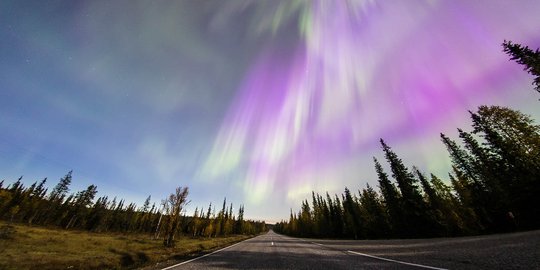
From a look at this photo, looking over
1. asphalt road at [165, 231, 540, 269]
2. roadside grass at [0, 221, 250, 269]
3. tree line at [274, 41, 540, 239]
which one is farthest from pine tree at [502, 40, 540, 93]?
roadside grass at [0, 221, 250, 269]

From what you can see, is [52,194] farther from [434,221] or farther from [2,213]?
[434,221]

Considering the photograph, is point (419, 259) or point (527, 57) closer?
point (419, 259)

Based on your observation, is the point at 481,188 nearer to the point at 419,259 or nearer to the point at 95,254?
the point at 419,259

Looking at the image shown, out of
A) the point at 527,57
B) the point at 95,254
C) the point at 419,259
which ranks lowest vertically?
the point at 95,254

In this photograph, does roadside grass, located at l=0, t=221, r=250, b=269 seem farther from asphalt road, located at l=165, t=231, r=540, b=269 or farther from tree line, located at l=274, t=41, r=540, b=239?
tree line, located at l=274, t=41, r=540, b=239

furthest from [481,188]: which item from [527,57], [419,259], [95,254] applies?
[95,254]

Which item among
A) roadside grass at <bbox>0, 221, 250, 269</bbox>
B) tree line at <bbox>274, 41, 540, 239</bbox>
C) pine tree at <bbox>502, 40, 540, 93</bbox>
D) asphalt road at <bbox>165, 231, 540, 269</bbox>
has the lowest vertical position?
roadside grass at <bbox>0, 221, 250, 269</bbox>

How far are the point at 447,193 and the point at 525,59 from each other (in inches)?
1238

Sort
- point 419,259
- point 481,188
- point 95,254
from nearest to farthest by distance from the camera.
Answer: point 419,259 < point 95,254 < point 481,188

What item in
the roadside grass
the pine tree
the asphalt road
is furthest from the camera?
the pine tree

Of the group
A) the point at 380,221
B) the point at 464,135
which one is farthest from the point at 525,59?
the point at 380,221

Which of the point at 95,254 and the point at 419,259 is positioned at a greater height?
the point at 419,259

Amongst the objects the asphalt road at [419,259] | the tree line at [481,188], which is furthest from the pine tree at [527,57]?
the asphalt road at [419,259]

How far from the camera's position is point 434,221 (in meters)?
32.2
